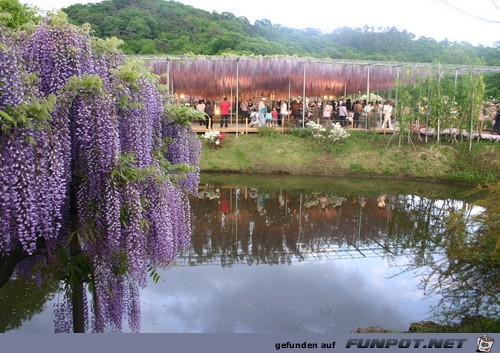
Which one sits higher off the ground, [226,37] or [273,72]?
[226,37]

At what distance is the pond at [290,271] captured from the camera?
6.16 metres

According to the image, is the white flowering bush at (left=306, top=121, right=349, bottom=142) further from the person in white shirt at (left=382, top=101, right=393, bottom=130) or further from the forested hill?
the forested hill

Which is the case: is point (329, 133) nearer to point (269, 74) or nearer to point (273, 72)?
point (273, 72)

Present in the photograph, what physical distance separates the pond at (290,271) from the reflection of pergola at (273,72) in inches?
350

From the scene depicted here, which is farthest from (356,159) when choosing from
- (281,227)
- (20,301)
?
(20,301)

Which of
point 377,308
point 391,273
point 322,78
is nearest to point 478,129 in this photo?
point 322,78

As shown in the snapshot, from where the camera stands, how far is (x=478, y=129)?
2027 cm

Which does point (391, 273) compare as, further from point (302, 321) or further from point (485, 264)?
point (485, 264)

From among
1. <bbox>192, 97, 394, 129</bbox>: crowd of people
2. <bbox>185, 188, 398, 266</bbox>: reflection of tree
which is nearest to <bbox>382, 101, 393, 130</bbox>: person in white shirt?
<bbox>192, 97, 394, 129</bbox>: crowd of people

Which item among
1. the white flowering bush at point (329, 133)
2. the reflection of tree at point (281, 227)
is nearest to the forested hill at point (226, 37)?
the white flowering bush at point (329, 133)

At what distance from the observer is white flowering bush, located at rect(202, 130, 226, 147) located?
1878 cm

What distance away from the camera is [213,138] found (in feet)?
61.8

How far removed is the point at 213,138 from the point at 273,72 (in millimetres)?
5337

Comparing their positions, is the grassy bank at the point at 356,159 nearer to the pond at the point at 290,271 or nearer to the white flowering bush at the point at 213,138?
the white flowering bush at the point at 213,138
